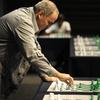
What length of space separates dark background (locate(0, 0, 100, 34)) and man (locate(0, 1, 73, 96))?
11890 millimetres

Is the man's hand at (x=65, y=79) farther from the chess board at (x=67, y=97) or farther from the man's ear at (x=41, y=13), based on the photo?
the man's ear at (x=41, y=13)

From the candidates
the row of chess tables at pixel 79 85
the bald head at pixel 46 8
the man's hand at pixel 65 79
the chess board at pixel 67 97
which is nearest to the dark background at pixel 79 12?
the row of chess tables at pixel 79 85

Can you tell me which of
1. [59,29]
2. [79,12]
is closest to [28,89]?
[59,29]

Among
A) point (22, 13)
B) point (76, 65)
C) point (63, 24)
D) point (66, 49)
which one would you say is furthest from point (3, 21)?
point (63, 24)

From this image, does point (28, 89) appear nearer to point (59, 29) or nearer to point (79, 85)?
point (59, 29)

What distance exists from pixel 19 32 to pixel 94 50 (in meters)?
3.81

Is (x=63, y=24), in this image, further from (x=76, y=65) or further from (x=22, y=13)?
(x=22, y=13)

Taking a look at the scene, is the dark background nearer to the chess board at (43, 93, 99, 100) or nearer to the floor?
the floor

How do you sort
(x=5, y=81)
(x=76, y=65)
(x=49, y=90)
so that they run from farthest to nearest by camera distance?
1. (x=76, y=65)
2. (x=5, y=81)
3. (x=49, y=90)

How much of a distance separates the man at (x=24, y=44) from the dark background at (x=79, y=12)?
1189 centimetres

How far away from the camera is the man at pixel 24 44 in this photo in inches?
191

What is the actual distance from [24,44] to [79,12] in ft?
41.0

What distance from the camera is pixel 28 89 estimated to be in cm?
1057

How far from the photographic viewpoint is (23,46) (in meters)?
4.92
